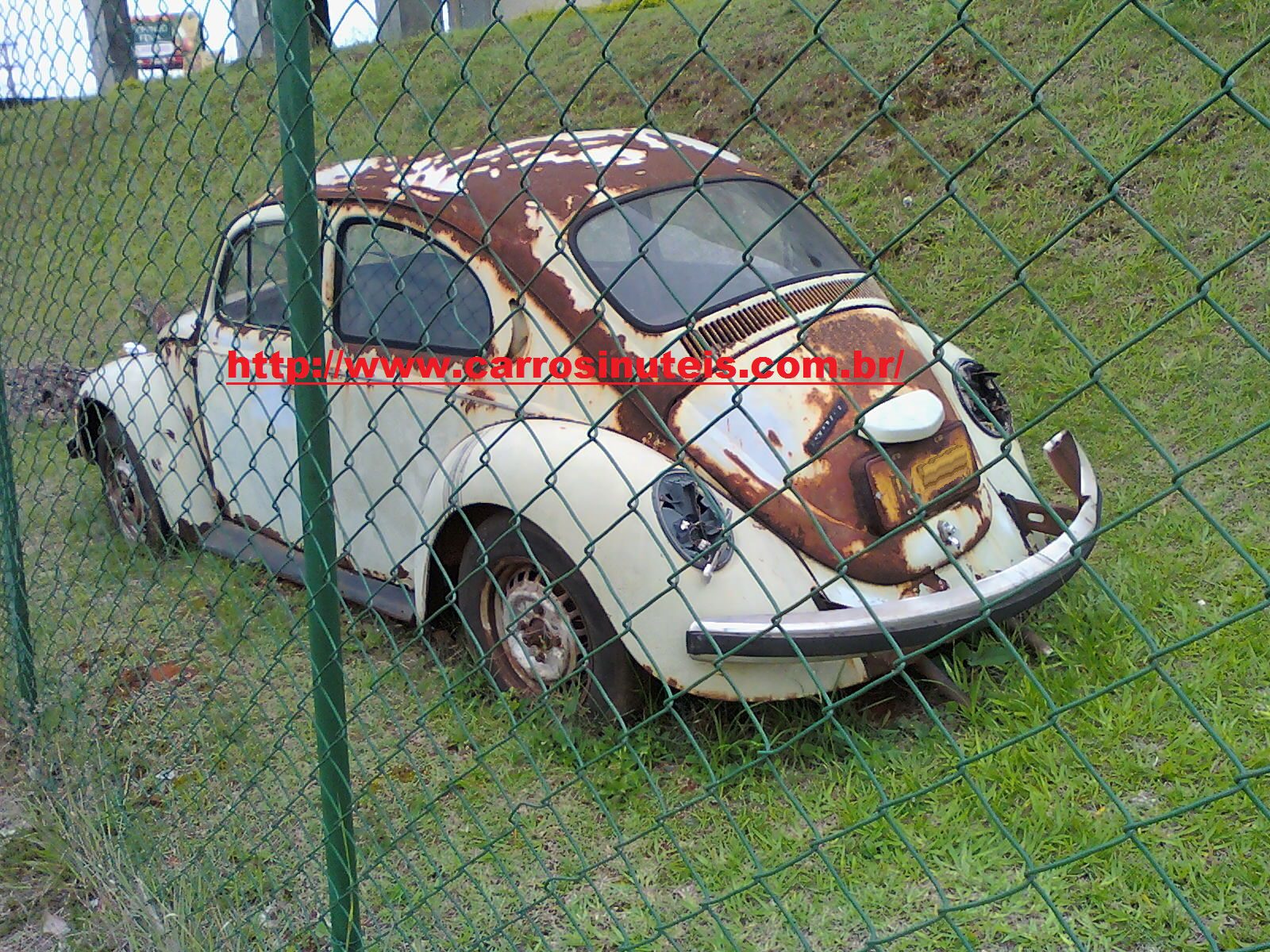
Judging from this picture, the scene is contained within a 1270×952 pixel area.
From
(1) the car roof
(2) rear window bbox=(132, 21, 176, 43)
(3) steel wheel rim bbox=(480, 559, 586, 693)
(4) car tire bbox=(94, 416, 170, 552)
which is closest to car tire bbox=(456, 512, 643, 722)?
(3) steel wheel rim bbox=(480, 559, 586, 693)

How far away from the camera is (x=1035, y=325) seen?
16.8 ft

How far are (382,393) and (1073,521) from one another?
2.28 meters

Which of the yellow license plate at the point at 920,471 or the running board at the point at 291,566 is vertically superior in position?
the running board at the point at 291,566

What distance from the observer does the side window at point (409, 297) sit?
10.3 feet

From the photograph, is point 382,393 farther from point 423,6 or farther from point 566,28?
point 566,28

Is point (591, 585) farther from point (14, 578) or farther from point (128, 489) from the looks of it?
point (128, 489)

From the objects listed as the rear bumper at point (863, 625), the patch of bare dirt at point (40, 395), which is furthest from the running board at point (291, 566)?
the patch of bare dirt at point (40, 395)

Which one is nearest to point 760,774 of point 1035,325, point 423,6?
point 423,6

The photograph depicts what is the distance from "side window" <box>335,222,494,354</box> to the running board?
0.82 m

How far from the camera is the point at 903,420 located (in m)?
2.86

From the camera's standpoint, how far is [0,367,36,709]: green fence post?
2816mm

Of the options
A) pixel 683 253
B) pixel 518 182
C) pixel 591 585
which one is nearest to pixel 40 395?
pixel 518 182

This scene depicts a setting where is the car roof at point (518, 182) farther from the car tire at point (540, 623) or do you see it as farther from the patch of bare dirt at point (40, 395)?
the patch of bare dirt at point (40, 395)

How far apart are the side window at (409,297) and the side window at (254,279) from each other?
1.19ft
